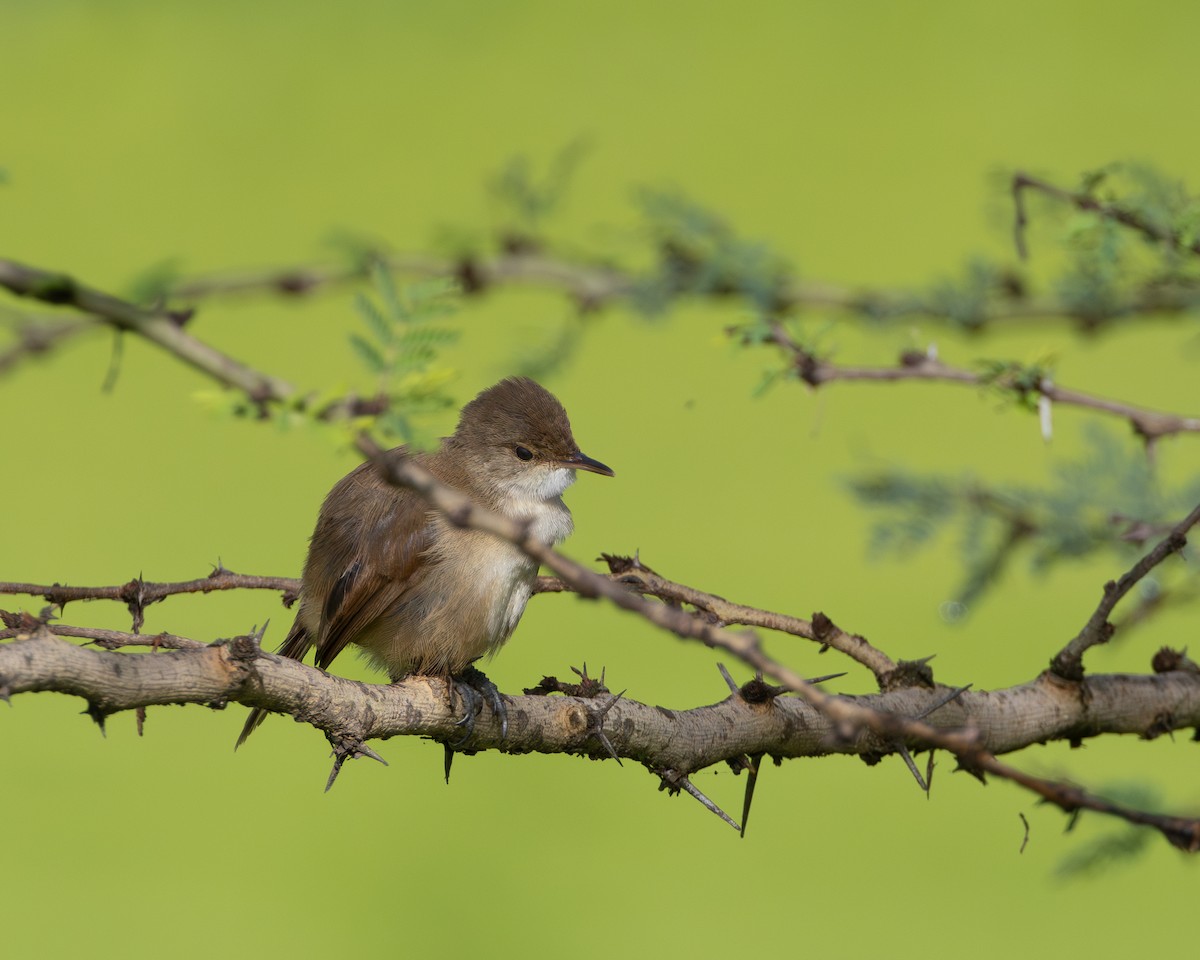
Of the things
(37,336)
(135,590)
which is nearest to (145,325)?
(37,336)

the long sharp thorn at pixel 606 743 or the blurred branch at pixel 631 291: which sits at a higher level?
the blurred branch at pixel 631 291

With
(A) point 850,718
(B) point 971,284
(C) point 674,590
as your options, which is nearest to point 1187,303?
(B) point 971,284

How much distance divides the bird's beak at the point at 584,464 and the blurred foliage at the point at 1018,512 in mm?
603

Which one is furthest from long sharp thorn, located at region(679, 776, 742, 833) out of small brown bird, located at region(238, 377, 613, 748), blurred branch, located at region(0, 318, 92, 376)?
blurred branch, located at region(0, 318, 92, 376)

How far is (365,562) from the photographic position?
2.95 m

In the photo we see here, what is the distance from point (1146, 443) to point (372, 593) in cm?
158

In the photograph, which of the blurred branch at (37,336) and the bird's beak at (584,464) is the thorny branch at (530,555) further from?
the bird's beak at (584,464)

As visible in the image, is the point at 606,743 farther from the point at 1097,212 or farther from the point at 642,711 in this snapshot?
the point at 1097,212

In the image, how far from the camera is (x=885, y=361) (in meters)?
2.84

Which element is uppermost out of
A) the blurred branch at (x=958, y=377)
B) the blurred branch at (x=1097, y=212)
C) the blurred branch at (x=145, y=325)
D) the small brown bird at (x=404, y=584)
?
the blurred branch at (x=1097, y=212)

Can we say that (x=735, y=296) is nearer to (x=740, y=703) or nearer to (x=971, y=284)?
(x=971, y=284)

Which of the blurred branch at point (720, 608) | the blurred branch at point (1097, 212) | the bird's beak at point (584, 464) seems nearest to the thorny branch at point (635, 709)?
the blurred branch at point (720, 608)

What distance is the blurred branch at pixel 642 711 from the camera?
1.32 metres

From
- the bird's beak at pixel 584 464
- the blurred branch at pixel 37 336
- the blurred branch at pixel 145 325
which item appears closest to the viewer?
the blurred branch at pixel 145 325
